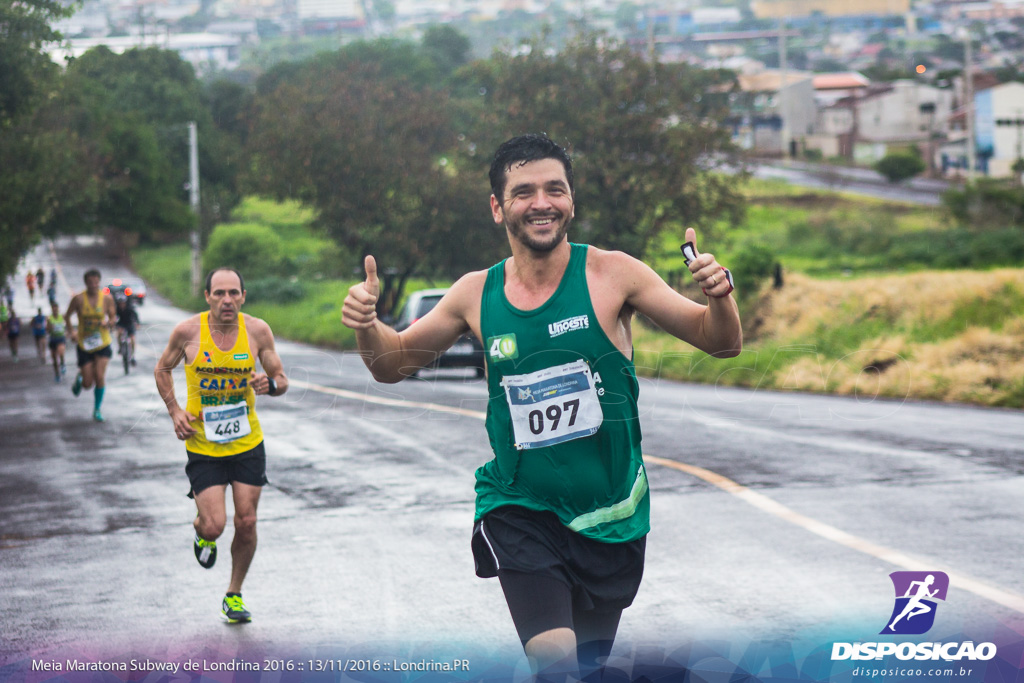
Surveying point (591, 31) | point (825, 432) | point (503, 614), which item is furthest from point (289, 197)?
point (503, 614)

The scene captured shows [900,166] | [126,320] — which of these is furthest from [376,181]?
[900,166]

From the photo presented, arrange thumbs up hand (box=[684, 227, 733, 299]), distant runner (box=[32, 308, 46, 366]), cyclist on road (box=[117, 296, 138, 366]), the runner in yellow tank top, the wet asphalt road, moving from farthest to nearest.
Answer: distant runner (box=[32, 308, 46, 366])
cyclist on road (box=[117, 296, 138, 366])
the runner in yellow tank top
the wet asphalt road
thumbs up hand (box=[684, 227, 733, 299])

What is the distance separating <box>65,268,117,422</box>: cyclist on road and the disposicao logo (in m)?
12.9

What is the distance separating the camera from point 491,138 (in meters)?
39.4

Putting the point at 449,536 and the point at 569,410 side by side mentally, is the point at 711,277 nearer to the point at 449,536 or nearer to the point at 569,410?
the point at 569,410

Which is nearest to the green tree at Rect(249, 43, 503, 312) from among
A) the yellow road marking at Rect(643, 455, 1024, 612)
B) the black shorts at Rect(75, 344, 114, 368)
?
the black shorts at Rect(75, 344, 114, 368)

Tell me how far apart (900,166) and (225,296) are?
244 feet

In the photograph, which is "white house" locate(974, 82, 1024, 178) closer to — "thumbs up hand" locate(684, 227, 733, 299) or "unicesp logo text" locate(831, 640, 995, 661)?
"unicesp logo text" locate(831, 640, 995, 661)

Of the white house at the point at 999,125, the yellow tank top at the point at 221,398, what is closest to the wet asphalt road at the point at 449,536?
the yellow tank top at the point at 221,398

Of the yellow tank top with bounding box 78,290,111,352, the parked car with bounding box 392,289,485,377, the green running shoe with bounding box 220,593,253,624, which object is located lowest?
the parked car with bounding box 392,289,485,377

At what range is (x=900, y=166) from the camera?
7650 cm

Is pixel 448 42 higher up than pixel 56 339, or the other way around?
pixel 448 42

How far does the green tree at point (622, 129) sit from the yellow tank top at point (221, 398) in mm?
30045

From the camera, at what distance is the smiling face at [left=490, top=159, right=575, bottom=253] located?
162 inches
